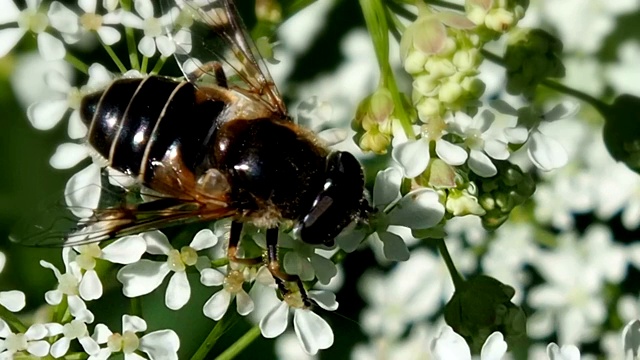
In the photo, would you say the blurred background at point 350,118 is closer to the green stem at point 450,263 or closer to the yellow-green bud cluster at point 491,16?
the green stem at point 450,263

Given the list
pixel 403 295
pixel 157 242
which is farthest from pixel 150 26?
pixel 403 295

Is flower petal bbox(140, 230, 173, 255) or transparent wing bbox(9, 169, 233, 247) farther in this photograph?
flower petal bbox(140, 230, 173, 255)

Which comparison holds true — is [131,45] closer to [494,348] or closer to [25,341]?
[25,341]

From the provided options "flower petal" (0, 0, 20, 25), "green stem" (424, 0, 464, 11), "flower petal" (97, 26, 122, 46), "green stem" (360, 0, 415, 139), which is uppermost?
"flower petal" (0, 0, 20, 25)

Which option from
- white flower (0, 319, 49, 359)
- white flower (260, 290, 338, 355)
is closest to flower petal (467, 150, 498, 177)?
white flower (260, 290, 338, 355)

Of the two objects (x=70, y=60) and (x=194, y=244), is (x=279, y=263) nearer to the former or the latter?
(x=194, y=244)

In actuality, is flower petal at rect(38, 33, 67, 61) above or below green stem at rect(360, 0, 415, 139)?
above

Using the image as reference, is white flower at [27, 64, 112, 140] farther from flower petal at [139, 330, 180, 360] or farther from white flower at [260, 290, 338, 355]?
white flower at [260, 290, 338, 355]
